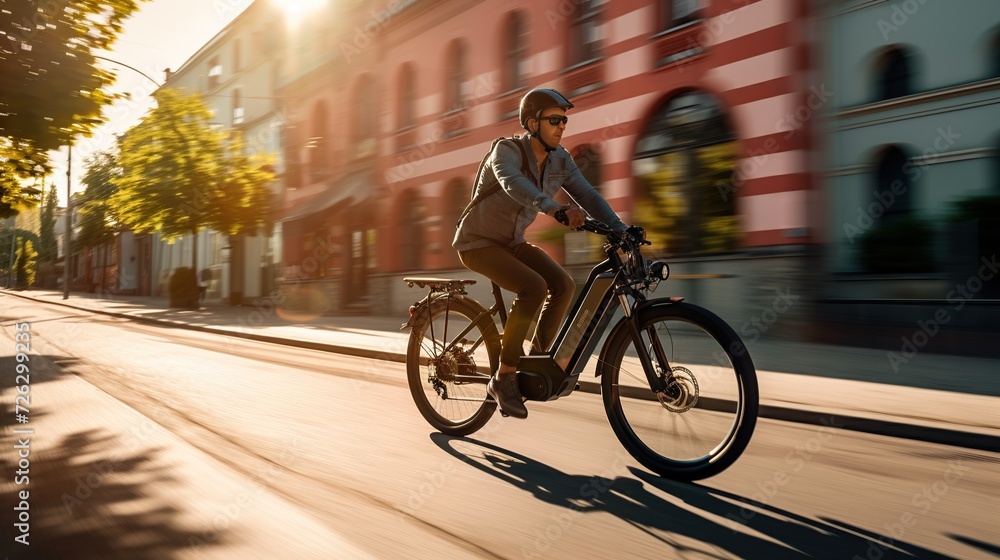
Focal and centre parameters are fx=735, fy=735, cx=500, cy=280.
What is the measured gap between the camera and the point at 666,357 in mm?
3746

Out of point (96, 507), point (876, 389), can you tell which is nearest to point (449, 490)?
point (96, 507)

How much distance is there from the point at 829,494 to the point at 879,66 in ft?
→ 45.4

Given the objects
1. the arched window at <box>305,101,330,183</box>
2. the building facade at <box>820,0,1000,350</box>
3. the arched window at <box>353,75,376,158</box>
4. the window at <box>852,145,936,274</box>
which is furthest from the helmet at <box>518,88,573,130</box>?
the arched window at <box>305,101,330,183</box>

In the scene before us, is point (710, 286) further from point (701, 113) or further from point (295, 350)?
point (295, 350)

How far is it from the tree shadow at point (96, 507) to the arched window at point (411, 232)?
1626cm

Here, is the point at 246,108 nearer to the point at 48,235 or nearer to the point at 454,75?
the point at 454,75

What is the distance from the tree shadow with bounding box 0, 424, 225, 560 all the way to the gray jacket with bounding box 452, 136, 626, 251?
86.1 inches

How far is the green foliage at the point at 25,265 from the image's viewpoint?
77.2 m

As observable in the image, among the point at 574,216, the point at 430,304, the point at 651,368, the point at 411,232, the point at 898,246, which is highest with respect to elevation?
the point at 411,232

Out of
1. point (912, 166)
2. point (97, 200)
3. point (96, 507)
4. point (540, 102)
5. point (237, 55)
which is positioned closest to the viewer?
point (96, 507)

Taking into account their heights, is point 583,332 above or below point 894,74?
below

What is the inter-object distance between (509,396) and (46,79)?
393 inches

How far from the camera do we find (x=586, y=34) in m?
15.9

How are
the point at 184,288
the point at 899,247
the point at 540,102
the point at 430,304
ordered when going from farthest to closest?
1. the point at 184,288
2. the point at 899,247
3. the point at 430,304
4. the point at 540,102
